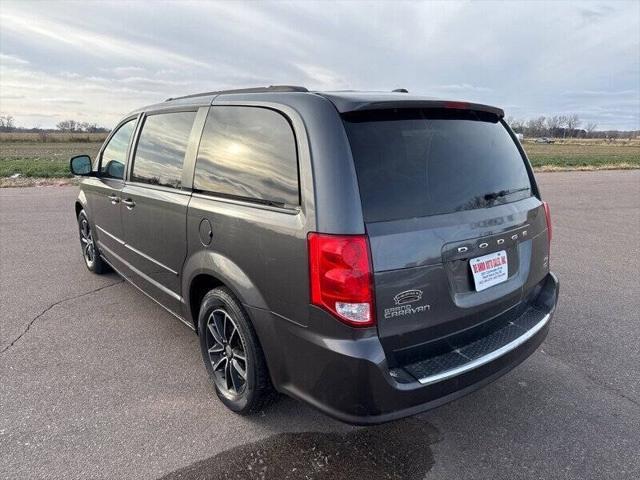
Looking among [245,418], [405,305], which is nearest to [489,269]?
[405,305]

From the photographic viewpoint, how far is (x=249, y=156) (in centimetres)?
246

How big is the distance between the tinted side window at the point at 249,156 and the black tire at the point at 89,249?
9.08ft

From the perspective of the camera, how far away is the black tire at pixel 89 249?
16.3ft

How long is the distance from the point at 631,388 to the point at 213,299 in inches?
110

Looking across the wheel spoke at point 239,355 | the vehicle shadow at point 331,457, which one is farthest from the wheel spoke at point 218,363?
the vehicle shadow at point 331,457

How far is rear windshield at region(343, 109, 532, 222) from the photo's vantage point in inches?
81.0

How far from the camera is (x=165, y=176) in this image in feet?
10.5

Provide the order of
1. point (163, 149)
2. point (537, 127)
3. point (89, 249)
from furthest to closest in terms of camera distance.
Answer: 1. point (537, 127)
2. point (89, 249)
3. point (163, 149)

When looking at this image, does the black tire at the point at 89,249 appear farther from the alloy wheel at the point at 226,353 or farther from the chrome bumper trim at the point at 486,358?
the chrome bumper trim at the point at 486,358

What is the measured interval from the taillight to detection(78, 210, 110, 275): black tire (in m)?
3.77

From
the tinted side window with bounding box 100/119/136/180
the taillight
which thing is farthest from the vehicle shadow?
the tinted side window with bounding box 100/119/136/180

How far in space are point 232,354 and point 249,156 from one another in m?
1.19

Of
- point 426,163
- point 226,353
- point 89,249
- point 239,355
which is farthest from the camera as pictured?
point 89,249

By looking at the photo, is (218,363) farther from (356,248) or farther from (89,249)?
(89,249)
